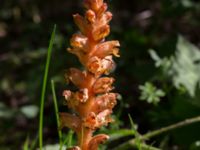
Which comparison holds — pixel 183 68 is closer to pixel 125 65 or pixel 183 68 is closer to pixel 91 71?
pixel 125 65

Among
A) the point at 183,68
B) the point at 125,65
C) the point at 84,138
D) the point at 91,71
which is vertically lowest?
the point at 84,138

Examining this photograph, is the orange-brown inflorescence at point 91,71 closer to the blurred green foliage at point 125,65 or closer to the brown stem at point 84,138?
the brown stem at point 84,138

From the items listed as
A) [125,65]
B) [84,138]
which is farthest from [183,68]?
[84,138]

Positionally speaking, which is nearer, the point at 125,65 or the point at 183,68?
the point at 183,68

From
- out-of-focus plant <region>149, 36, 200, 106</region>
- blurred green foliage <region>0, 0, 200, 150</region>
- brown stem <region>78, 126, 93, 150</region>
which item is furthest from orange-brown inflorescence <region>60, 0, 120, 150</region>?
out-of-focus plant <region>149, 36, 200, 106</region>

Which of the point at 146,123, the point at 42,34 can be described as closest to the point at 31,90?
the point at 146,123
